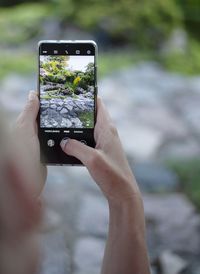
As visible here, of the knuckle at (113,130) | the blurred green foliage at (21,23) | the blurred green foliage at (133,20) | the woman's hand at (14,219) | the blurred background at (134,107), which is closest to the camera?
the woman's hand at (14,219)

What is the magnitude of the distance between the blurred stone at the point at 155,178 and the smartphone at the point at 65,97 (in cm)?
218

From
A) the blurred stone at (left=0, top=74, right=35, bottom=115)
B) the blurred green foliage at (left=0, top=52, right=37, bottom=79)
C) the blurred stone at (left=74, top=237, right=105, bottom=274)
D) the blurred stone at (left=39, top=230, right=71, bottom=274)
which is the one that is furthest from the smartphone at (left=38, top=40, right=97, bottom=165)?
the blurred green foliage at (left=0, top=52, right=37, bottom=79)

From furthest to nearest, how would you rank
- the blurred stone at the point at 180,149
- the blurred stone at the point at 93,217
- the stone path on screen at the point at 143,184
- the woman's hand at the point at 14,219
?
the blurred stone at the point at 180,149
the blurred stone at the point at 93,217
the stone path on screen at the point at 143,184
the woman's hand at the point at 14,219

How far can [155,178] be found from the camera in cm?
395

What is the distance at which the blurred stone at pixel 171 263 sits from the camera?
2732 millimetres

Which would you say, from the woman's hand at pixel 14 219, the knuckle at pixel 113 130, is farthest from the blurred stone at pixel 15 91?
the woman's hand at pixel 14 219

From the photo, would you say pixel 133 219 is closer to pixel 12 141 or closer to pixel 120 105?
pixel 12 141

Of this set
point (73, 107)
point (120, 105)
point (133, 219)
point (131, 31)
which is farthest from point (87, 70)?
point (131, 31)

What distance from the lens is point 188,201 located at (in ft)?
11.7

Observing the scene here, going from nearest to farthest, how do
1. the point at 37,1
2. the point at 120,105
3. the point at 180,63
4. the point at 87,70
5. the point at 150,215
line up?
the point at 87,70
the point at 150,215
the point at 120,105
the point at 180,63
the point at 37,1

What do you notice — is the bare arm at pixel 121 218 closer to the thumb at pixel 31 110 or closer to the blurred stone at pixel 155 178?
the thumb at pixel 31 110

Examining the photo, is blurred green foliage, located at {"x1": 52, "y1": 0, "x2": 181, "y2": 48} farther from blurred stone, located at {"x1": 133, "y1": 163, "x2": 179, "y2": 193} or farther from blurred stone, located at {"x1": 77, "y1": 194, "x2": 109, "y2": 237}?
blurred stone, located at {"x1": 77, "y1": 194, "x2": 109, "y2": 237}

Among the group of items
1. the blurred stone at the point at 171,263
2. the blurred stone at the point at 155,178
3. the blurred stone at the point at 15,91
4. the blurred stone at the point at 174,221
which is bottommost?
the blurred stone at the point at 171,263

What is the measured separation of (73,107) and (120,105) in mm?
3902
